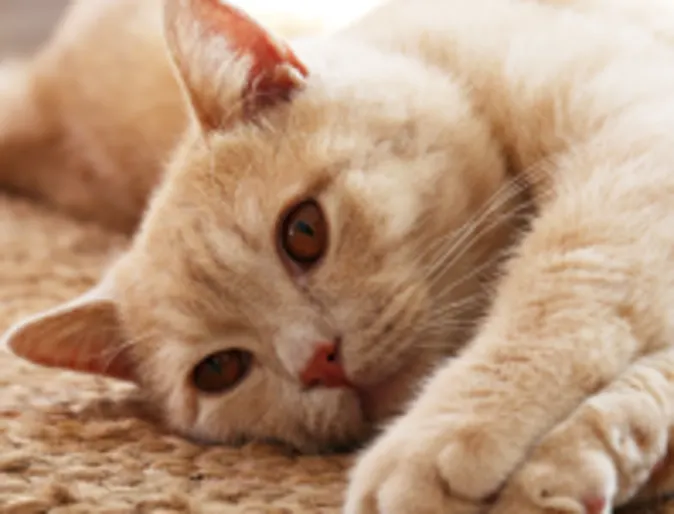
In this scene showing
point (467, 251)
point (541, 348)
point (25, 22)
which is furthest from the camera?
point (25, 22)

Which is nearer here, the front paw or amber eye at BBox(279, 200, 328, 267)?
the front paw

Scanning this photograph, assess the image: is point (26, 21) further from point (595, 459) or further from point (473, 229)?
point (595, 459)

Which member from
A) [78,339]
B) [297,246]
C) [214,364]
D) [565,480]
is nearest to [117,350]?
[78,339]

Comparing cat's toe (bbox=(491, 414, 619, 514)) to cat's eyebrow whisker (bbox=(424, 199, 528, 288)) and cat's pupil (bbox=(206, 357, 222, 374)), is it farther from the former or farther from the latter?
cat's pupil (bbox=(206, 357, 222, 374))

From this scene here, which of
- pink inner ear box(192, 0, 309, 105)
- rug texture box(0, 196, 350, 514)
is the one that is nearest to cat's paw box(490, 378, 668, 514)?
rug texture box(0, 196, 350, 514)

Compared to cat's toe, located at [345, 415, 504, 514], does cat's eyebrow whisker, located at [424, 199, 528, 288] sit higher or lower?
higher

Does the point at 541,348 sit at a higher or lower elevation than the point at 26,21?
lower

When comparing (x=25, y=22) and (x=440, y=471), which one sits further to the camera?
(x=25, y=22)

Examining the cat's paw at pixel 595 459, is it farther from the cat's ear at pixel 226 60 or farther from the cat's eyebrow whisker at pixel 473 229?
the cat's ear at pixel 226 60
